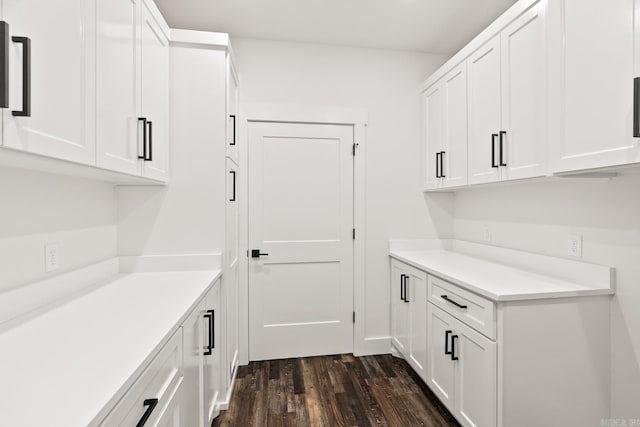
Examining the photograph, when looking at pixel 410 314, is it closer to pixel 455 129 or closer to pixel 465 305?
pixel 465 305

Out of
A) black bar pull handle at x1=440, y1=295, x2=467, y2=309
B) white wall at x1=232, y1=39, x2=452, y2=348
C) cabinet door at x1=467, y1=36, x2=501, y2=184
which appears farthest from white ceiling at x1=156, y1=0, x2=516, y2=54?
black bar pull handle at x1=440, y1=295, x2=467, y2=309

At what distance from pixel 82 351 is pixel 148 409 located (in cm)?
24

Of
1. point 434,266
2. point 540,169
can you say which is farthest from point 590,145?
point 434,266

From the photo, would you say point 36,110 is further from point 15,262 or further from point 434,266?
point 434,266

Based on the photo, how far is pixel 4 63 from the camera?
0.74 m

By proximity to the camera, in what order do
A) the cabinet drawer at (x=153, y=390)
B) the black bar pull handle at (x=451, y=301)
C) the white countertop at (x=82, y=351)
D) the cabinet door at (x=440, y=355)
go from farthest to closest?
the cabinet door at (x=440, y=355), the black bar pull handle at (x=451, y=301), the cabinet drawer at (x=153, y=390), the white countertop at (x=82, y=351)

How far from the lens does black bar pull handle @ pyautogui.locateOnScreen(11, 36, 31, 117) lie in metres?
0.80

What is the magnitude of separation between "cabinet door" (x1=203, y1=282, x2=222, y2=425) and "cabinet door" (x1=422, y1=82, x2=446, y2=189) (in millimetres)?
1891

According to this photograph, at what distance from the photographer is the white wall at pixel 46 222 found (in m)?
A: 1.20

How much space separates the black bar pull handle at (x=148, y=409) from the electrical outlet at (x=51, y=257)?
830 millimetres

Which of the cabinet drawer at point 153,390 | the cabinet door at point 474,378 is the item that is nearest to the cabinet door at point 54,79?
the cabinet drawer at point 153,390

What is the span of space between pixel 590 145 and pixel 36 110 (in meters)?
1.94

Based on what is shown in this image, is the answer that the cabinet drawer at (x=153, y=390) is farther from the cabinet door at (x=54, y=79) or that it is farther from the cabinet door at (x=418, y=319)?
the cabinet door at (x=418, y=319)

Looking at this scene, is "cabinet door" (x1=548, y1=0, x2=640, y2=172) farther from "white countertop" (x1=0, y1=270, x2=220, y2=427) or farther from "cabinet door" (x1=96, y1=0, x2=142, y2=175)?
"cabinet door" (x1=96, y1=0, x2=142, y2=175)
